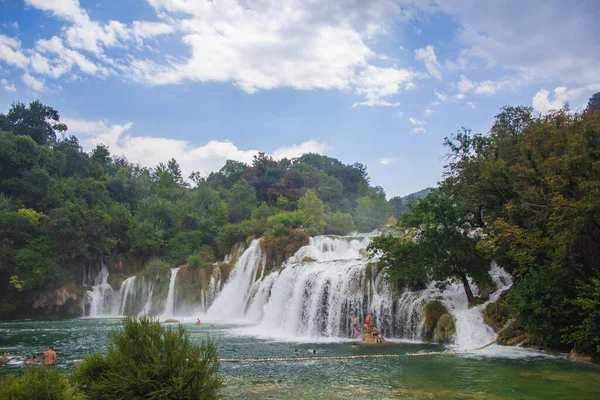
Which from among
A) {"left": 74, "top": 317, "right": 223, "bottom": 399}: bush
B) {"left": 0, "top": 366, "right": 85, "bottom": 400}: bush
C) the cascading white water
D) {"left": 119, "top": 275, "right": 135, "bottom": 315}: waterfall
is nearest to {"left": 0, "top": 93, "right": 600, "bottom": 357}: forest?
the cascading white water

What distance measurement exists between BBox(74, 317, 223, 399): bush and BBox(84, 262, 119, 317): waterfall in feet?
108

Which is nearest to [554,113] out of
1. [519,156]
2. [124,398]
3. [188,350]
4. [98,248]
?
[519,156]

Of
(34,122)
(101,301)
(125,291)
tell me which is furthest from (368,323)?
(34,122)

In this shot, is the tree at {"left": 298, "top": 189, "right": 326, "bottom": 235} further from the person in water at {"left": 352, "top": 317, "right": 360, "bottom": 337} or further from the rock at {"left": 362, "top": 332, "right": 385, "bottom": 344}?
the rock at {"left": 362, "top": 332, "right": 385, "bottom": 344}

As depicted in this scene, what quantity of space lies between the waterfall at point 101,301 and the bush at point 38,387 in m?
33.7

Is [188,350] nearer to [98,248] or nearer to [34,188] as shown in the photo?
[98,248]

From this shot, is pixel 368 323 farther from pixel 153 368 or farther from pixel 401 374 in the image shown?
pixel 153 368

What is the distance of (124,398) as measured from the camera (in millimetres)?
7652

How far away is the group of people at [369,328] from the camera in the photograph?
19688 millimetres

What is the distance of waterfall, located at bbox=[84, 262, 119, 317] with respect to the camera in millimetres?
38094

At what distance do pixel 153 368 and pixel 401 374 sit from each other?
8.10 metres

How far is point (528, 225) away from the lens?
659 inches

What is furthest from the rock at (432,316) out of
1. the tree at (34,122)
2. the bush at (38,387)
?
the tree at (34,122)

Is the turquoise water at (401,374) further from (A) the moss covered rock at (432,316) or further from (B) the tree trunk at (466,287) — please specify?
(B) the tree trunk at (466,287)
